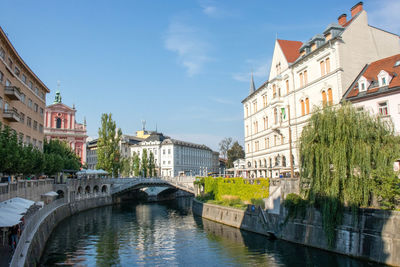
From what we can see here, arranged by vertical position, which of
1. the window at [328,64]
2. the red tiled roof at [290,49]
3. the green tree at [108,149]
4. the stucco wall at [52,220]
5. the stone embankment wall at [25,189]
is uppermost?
the red tiled roof at [290,49]

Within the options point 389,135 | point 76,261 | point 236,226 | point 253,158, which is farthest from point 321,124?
point 253,158

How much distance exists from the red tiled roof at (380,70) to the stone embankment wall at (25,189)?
3659 cm

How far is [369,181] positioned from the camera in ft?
81.0

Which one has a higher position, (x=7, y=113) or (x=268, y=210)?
(x=7, y=113)

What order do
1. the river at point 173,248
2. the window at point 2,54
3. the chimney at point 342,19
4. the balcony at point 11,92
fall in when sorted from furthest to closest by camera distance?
the chimney at point 342,19, the balcony at point 11,92, the window at point 2,54, the river at point 173,248

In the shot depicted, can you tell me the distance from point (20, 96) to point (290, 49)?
41509mm

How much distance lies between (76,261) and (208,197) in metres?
32.2

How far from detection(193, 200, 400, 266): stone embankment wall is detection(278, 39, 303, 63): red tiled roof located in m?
27.2

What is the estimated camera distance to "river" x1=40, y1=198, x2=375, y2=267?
2506cm

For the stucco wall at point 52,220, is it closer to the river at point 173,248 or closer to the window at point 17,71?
the river at point 173,248

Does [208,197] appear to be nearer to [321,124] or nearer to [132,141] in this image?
[321,124]

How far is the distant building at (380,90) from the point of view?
33781mm

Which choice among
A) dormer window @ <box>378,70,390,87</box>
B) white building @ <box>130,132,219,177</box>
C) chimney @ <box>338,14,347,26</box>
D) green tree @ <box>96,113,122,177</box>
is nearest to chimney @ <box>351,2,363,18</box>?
chimney @ <box>338,14,347,26</box>

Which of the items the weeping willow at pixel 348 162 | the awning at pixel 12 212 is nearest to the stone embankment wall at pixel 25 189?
the awning at pixel 12 212
